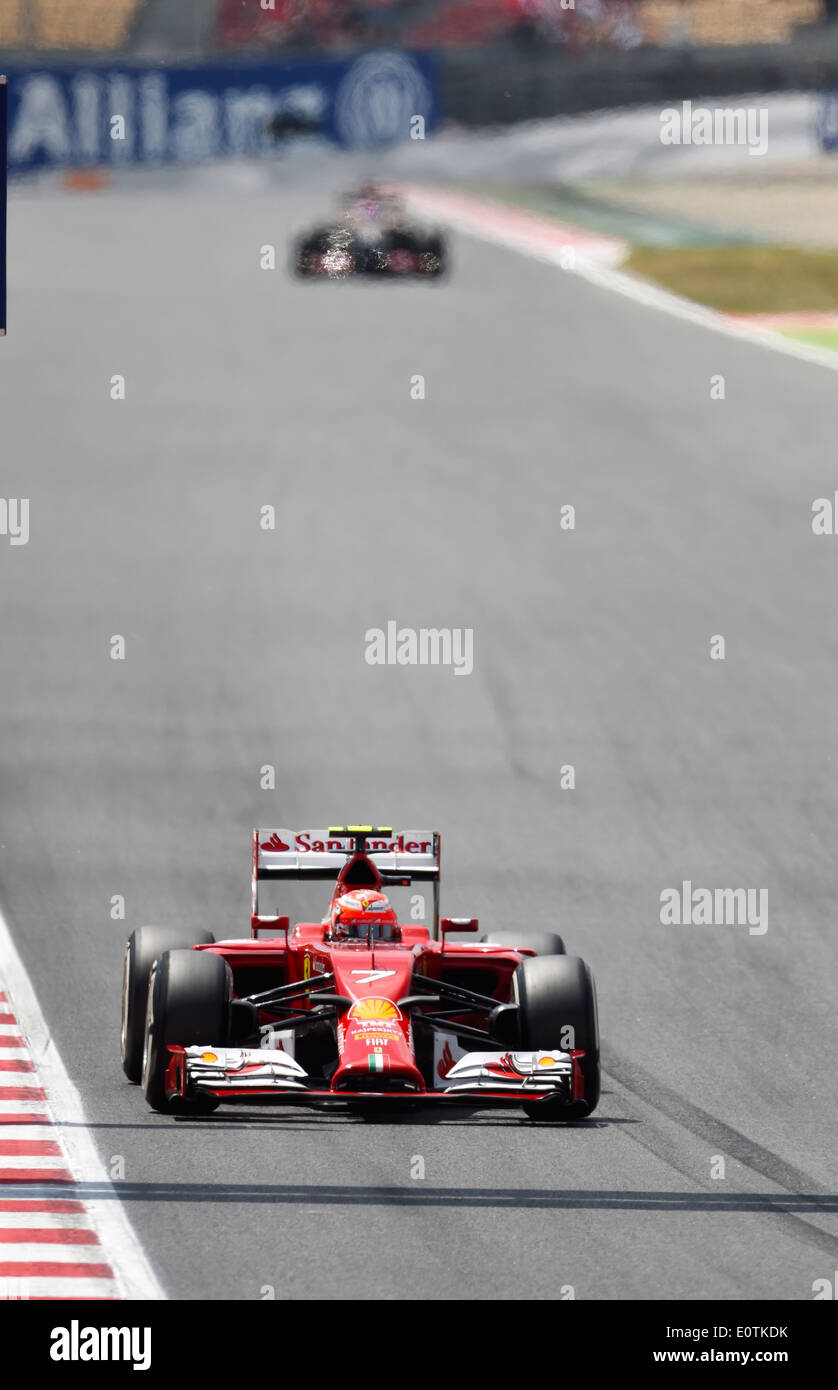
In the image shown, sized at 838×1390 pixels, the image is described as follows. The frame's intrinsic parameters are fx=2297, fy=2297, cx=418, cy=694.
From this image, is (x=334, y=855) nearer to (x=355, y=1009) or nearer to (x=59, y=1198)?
(x=355, y=1009)

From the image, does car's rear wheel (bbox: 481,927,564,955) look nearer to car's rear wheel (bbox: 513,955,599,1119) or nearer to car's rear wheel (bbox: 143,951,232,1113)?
car's rear wheel (bbox: 513,955,599,1119)

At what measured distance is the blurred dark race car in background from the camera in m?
34.8

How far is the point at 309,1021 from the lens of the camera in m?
10.2

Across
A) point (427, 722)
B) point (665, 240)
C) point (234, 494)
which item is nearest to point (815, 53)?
point (665, 240)

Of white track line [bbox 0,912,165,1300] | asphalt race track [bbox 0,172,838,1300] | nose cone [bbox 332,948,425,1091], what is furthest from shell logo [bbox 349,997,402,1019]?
white track line [bbox 0,912,165,1300]

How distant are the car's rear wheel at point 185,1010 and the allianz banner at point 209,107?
25614 millimetres

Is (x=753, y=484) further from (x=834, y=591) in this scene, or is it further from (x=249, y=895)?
(x=249, y=895)

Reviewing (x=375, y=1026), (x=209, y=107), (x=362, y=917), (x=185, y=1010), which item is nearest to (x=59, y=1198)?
(x=185, y=1010)

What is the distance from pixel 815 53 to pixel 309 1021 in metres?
30.7

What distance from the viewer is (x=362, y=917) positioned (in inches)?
426

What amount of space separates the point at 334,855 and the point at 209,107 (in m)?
26.4

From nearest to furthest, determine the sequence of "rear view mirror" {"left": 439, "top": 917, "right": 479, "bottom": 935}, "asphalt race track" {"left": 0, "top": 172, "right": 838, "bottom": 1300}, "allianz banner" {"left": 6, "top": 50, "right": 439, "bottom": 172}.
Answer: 1. "asphalt race track" {"left": 0, "top": 172, "right": 838, "bottom": 1300}
2. "rear view mirror" {"left": 439, "top": 917, "right": 479, "bottom": 935}
3. "allianz banner" {"left": 6, "top": 50, "right": 439, "bottom": 172}

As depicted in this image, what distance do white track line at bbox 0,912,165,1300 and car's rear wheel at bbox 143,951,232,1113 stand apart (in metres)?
0.41

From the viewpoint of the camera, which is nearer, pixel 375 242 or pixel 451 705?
pixel 451 705
